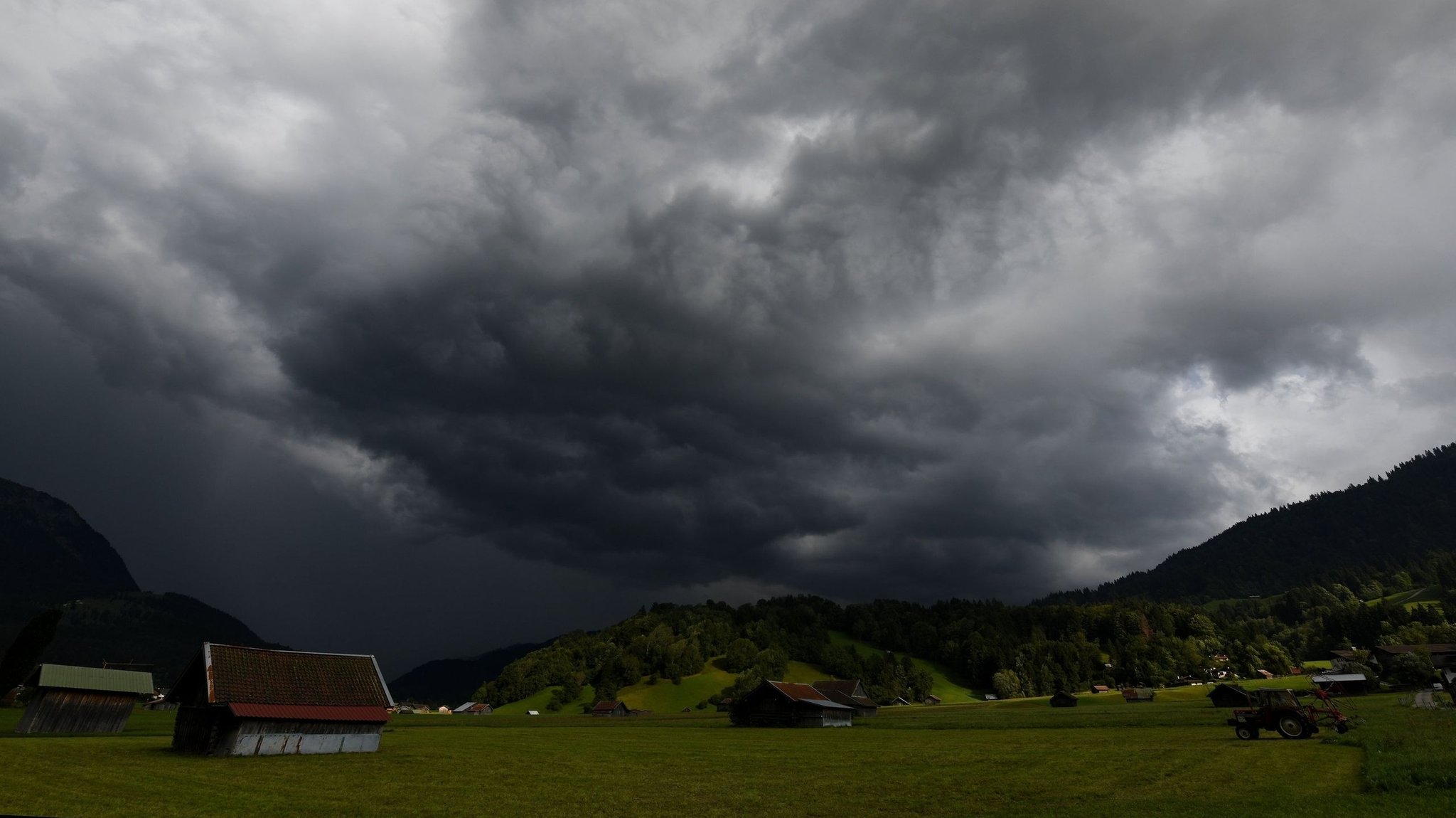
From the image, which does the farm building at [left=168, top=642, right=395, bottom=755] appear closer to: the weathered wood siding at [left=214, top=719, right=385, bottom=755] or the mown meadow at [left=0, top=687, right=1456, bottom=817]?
the weathered wood siding at [left=214, top=719, right=385, bottom=755]

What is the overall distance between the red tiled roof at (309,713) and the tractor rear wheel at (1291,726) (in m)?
57.7

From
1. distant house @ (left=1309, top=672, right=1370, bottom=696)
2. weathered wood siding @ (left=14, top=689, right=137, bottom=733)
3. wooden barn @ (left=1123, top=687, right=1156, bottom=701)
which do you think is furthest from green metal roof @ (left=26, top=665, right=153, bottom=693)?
distant house @ (left=1309, top=672, right=1370, bottom=696)

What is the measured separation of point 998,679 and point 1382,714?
468 ft

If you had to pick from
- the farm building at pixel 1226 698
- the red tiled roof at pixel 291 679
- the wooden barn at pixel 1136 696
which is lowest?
the wooden barn at pixel 1136 696

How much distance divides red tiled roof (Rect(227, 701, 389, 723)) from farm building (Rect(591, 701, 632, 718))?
121824mm

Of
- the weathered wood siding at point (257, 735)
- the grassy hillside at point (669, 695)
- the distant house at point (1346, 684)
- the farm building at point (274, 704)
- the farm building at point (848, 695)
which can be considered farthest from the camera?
the grassy hillside at point (669, 695)

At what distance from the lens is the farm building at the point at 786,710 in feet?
318

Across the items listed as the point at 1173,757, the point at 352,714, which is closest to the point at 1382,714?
the point at 1173,757

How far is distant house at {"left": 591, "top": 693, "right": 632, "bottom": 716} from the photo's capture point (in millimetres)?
166500

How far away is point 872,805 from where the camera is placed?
26500mm

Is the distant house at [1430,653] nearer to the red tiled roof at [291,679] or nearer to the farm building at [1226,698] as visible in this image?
the farm building at [1226,698]

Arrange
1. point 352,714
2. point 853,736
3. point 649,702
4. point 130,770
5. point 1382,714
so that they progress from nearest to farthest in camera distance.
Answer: point 130,770 → point 352,714 → point 1382,714 → point 853,736 → point 649,702

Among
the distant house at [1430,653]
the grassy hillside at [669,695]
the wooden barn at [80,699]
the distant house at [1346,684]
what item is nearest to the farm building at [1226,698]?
the distant house at [1346,684]

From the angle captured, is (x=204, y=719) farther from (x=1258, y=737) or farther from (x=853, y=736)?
(x=1258, y=737)
